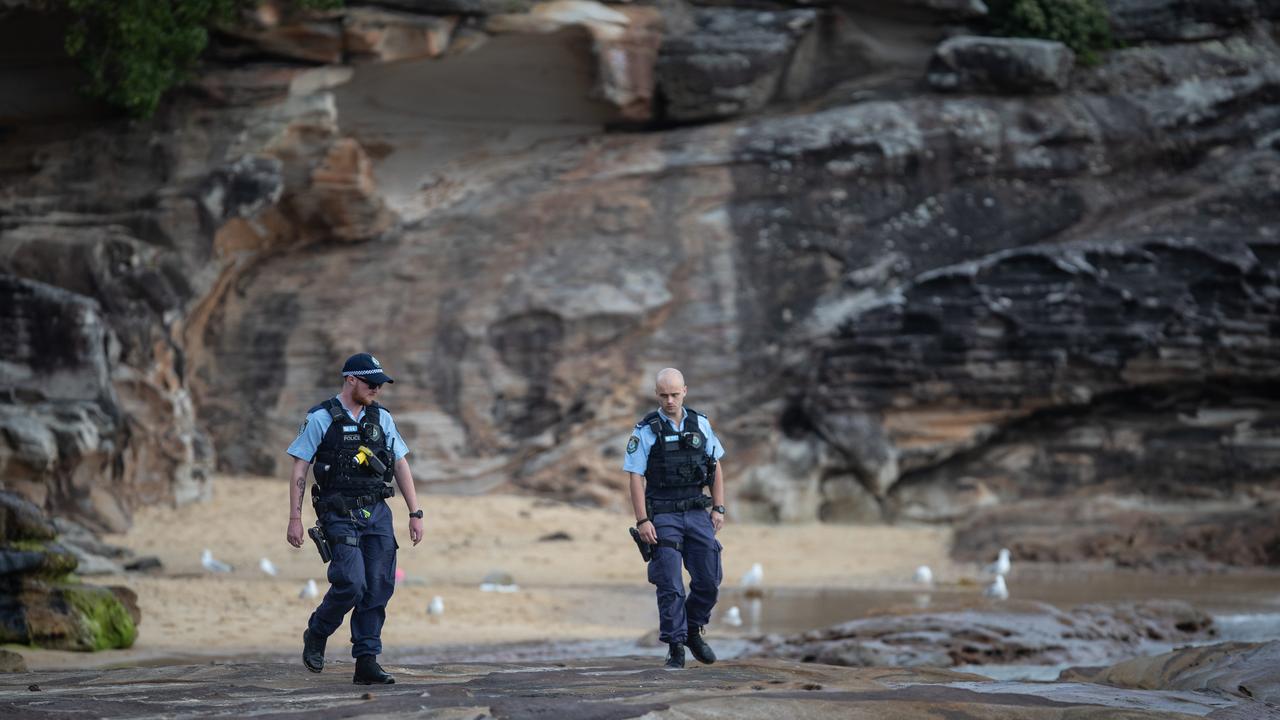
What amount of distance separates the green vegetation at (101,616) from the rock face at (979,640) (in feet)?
14.1

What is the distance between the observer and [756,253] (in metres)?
22.2

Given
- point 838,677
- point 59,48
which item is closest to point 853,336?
point 59,48

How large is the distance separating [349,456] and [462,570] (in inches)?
377

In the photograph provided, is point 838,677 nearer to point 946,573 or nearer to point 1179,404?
point 946,573

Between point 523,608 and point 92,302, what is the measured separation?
7042 mm

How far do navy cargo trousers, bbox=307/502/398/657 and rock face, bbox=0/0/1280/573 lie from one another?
1174 cm

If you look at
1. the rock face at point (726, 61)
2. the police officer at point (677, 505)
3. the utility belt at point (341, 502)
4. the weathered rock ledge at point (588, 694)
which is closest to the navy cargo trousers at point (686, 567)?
the police officer at point (677, 505)

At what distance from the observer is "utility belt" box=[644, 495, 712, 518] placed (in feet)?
26.2

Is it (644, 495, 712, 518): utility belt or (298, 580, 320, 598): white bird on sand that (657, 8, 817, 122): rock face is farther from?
(644, 495, 712, 518): utility belt

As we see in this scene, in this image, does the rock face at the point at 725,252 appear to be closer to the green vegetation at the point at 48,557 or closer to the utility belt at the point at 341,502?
the green vegetation at the point at 48,557

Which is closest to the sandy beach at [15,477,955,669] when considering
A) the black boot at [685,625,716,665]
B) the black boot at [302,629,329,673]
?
the black boot at [302,629,329,673]

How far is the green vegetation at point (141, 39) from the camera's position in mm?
18422

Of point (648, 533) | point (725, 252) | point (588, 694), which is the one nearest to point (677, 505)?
point (648, 533)

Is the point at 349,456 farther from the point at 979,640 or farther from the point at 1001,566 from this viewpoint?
the point at 1001,566
